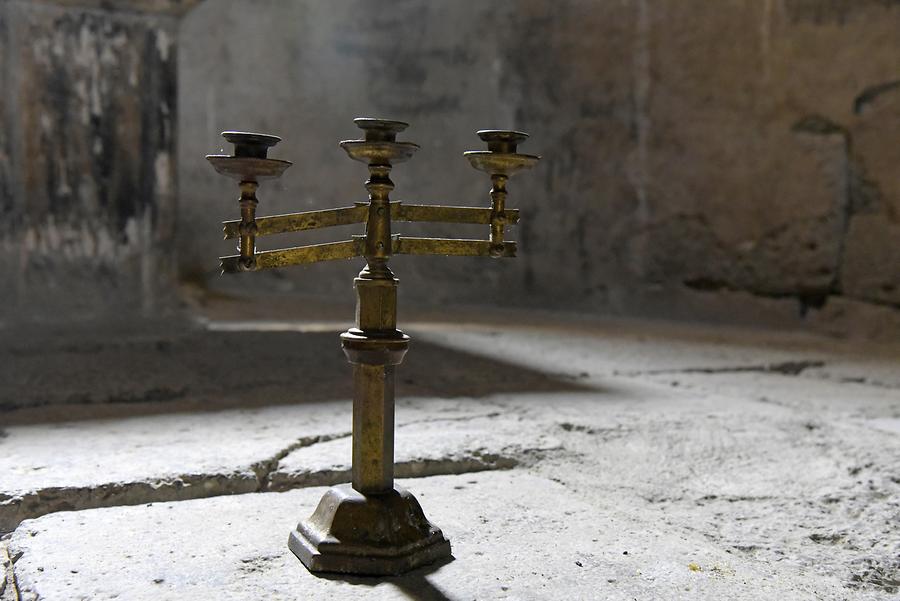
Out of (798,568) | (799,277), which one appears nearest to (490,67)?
(799,277)

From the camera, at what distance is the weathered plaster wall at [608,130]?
365 centimetres

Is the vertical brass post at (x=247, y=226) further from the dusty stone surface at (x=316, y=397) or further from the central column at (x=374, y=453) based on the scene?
the dusty stone surface at (x=316, y=397)

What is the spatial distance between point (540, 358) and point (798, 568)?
173 centimetres

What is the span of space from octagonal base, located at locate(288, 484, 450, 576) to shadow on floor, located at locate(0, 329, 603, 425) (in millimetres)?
929

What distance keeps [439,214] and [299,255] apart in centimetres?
19

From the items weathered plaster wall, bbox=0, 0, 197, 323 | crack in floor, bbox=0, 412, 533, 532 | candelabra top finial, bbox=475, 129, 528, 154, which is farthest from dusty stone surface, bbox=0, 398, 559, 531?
weathered plaster wall, bbox=0, 0, 197, 323

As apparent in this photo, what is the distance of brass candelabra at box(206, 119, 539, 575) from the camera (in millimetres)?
1007

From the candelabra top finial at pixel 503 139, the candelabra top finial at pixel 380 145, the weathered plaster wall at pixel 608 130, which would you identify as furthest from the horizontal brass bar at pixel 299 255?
the weathered plaster wall at pixel 608 130

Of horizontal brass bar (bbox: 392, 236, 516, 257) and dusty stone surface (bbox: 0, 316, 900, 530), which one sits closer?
horizontal brass bar (bbox: 392, 236, 516, 257)

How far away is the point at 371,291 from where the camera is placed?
3.46 feet

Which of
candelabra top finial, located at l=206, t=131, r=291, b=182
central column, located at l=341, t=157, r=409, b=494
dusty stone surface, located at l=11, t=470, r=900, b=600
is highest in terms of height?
candelabra top finial, located at l=206, t=131, r=291, b=182

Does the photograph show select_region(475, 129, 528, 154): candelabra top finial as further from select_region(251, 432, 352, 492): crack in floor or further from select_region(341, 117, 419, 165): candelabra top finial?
select_region(251, 432, 352, 492): crack in floor

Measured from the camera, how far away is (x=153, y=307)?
270cm

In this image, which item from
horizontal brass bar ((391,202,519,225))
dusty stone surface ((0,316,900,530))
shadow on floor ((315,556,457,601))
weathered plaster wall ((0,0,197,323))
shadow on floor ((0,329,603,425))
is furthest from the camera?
weathered plaster wall ((0,0,197,323))
